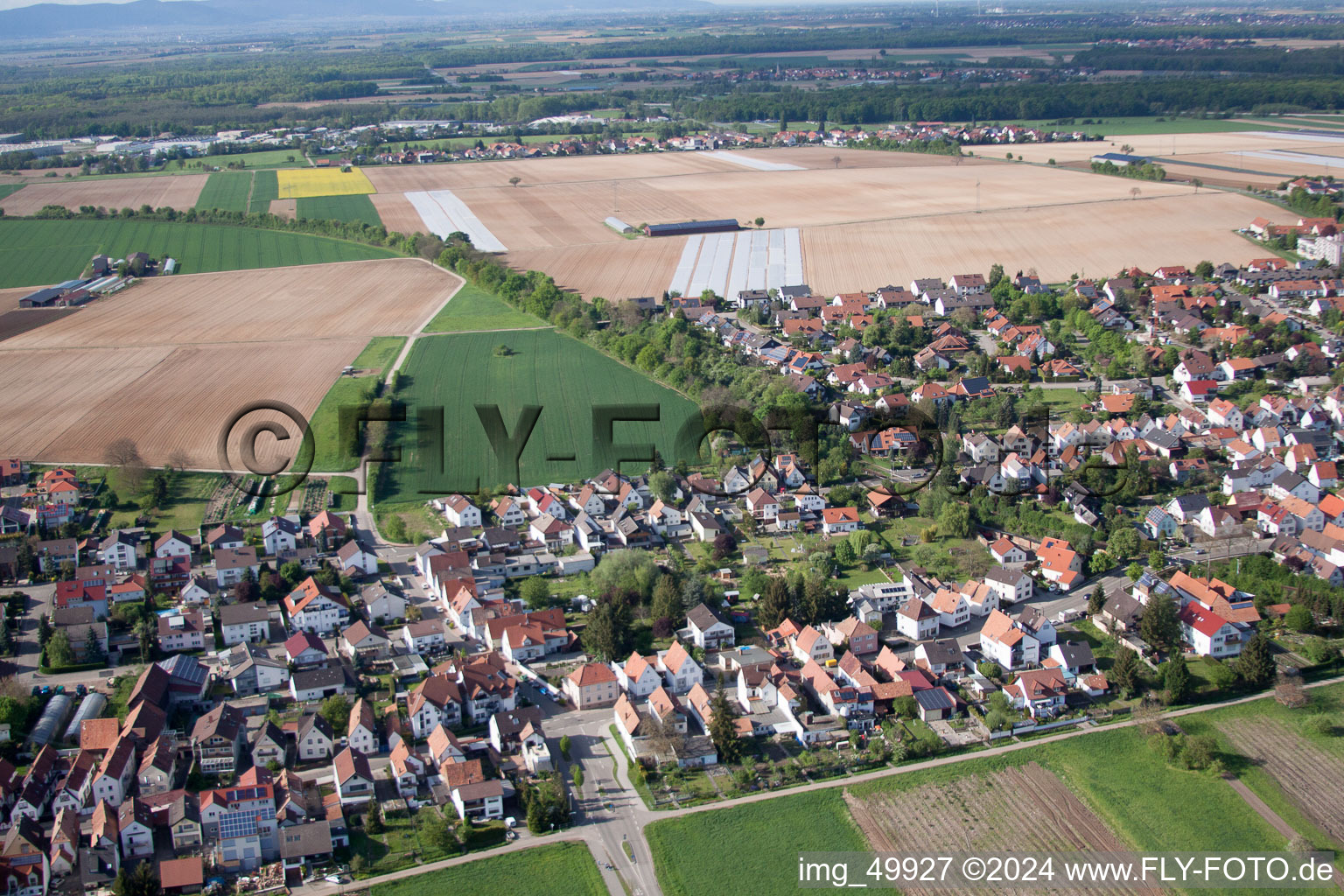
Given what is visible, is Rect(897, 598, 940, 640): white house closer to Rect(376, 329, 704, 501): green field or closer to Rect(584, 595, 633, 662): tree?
Rect(584, 595, 633, 662): tree

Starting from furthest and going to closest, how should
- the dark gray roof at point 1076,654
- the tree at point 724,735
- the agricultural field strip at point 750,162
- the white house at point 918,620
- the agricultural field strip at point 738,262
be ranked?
the agricultural field strip at point 750,162, the agricultural field strip at point 738,262, the white house at point 918,620, the dark gray roof at point 1076,654, the tree at point 724,735

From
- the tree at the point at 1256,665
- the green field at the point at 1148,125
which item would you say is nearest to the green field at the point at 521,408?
the tree at the point at 1256,665

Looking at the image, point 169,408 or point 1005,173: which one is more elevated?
point 1005,173

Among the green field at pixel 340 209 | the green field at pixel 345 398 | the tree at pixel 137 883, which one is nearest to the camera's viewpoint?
the tree at pixel 137 883

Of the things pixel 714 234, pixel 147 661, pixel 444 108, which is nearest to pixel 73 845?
pixel 147 661

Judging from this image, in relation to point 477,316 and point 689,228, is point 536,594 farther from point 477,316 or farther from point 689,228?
point 689,228

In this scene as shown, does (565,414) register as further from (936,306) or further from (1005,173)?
(1005,173)

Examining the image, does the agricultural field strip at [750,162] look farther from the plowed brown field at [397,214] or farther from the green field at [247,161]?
the green field at [247,161]
